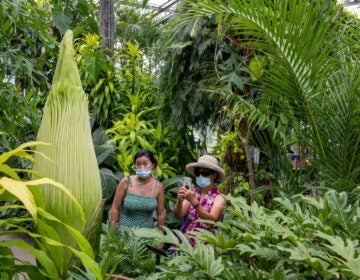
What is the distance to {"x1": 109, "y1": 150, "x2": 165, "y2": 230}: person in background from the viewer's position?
304cm

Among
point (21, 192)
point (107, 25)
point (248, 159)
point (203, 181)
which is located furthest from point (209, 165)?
point (107, 25)

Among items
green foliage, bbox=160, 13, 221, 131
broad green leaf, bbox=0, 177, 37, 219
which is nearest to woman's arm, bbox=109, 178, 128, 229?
→ green foliage, bbox=160, 13, 221, 131

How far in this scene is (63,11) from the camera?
2.84m

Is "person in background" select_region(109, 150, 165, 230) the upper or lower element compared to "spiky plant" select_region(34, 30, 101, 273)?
lower

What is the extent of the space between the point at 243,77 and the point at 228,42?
39cm

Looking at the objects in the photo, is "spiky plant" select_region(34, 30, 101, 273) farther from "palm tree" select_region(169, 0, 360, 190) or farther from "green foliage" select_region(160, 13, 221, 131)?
"green foliage" select_region(160, 13, 221, 131)

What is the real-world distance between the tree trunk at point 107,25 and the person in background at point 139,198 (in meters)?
2.78

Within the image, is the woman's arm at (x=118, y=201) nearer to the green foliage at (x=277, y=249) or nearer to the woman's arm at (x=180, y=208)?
the woman's arm at (x=180, y=208)

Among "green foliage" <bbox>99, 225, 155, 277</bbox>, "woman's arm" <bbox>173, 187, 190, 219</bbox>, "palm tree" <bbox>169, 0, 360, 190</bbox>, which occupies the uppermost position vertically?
"palm tree" <bbox>169, 0, 360, 190</bbox>

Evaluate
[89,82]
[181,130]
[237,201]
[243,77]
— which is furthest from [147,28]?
[237,201]

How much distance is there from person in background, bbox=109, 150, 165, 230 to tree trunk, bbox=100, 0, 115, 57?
2779mm

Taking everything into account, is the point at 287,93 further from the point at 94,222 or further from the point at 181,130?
the point at 181,130

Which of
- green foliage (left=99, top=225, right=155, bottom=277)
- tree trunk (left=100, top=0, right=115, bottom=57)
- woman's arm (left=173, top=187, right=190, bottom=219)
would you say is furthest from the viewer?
tree trunk (left=100, top=0, right=115, bottom=57)

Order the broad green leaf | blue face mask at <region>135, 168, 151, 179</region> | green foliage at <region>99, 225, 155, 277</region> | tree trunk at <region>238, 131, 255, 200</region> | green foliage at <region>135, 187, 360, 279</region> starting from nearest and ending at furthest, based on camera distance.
A: the broad green leaf → green foliage at <region>135, 187, 360, 279</region> → green foliage at <region>99, 225, 155, 277</region> → blue face mask at <region>135, 168, 151, 179</region> → tree trunk at <region>238, 131, 255, 200</region>
